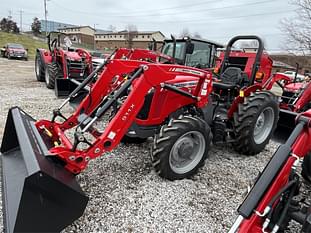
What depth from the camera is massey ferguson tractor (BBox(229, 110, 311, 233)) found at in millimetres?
1675

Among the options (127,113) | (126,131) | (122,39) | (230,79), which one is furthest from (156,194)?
(122,39)

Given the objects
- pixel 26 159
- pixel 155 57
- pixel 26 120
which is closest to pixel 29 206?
pixel 26 159

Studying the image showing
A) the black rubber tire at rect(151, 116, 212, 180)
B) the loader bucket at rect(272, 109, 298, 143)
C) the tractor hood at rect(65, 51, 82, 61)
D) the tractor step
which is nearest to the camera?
the black rubber tire at rect(151, 116, 212, 180)

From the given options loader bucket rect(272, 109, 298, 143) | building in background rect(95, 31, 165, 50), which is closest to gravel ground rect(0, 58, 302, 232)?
loader bucket rect(272, 109, 298, 143)

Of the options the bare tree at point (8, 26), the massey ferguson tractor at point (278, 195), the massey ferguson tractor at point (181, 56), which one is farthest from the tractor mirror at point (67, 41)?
the bare tree at point (8, 26)

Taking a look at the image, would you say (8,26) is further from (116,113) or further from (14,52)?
(116,113)

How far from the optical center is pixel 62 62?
9273 mm

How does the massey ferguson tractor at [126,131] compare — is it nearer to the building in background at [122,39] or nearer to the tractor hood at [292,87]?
the tractor hood at [292,87]

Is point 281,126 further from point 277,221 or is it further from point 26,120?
point 26,120

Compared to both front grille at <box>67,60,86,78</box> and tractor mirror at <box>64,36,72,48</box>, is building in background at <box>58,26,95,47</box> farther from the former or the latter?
front grille at <box>67,60,86,78</box>

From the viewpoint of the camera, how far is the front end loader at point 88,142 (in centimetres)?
203

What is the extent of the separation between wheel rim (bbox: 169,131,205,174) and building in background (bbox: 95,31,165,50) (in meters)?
51.2

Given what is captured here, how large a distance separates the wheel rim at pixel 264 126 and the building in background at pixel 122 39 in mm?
50355

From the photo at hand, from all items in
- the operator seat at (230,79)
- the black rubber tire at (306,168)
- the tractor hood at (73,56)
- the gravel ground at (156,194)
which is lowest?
the gravel ground at (156,194)
